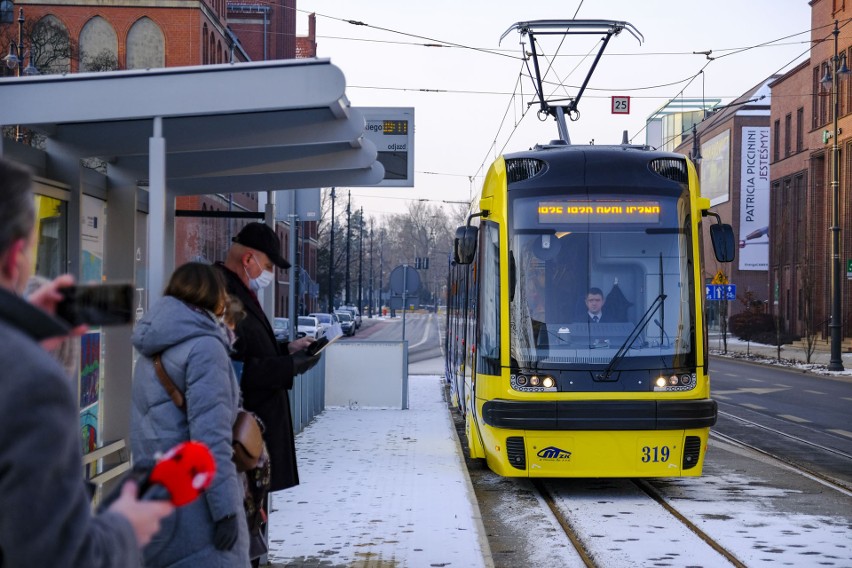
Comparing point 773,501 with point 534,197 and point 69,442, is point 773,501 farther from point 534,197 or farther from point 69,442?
point 69,442

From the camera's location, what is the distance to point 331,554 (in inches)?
296

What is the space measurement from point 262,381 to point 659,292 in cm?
595

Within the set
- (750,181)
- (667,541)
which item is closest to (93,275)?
(667,541)

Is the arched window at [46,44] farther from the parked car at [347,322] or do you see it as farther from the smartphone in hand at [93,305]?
the parked car at [347,322]

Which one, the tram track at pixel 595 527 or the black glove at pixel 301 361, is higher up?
the black glove at pixel 301 361

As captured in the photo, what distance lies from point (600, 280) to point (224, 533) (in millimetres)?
7180

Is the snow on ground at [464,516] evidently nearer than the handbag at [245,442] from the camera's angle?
No

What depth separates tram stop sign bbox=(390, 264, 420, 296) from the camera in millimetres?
21819

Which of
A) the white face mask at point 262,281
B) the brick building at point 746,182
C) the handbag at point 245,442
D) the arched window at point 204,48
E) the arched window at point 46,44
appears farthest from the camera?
the brick building at point 746,182

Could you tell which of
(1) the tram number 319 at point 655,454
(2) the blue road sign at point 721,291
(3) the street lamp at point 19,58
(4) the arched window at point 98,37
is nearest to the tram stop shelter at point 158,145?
(1) the tram number 319 at point 655,454

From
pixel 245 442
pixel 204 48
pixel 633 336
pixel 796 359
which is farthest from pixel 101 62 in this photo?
pixel 245 442

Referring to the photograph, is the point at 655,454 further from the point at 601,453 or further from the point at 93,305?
the point at 93,305

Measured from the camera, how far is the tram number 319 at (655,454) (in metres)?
10.2

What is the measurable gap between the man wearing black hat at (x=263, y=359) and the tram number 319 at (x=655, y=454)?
5.24 metres
